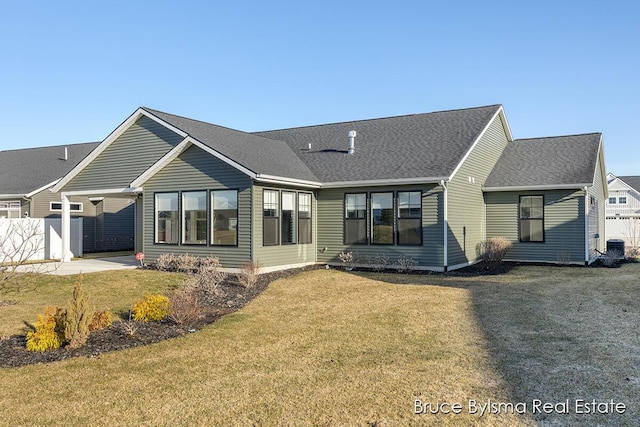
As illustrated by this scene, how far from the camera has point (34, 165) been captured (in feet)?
86.4

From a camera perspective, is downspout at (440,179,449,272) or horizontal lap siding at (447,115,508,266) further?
horizontal lap siding at (447,115,508,266)

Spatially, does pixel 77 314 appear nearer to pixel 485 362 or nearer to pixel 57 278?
pixel 485 362

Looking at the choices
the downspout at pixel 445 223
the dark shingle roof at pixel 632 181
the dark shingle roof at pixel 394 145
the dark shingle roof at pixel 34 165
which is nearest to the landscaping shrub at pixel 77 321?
the dark shingle roof at pixel 394 145

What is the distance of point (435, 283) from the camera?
13023mm

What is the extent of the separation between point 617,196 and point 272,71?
41798mm

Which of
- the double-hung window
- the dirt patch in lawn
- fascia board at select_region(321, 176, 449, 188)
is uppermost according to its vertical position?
fascia board at select_region(321, 176, 449, 188)

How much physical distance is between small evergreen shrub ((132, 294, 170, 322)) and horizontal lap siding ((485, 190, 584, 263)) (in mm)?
13867

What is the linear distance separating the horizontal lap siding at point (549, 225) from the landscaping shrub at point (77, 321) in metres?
15.5

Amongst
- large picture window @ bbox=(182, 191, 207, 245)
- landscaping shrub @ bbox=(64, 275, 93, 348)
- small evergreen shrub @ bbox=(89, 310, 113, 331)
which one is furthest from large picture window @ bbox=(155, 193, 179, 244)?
landscaping shrub @ bbox=(64, 275, 93, 348)

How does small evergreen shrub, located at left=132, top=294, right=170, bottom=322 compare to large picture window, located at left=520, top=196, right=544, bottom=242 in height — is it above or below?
below

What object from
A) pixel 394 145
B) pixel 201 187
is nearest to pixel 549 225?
pixel 394 145

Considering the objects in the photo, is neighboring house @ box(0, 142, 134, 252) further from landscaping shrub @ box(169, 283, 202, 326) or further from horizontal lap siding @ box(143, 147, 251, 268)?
landscaping shrub @ box(169, 283, 202, 326)

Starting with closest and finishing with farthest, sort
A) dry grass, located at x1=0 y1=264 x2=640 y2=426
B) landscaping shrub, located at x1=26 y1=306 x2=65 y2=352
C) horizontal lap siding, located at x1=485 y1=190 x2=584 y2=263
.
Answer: dry grass, located at x1=0 y1=264 x2=640 y2=426, landscaping shrub, located at x1=26 y1=306 x2=65 y2=352, horizontal lap siding, located at x1=485 y1=190 x2=584 y2=263

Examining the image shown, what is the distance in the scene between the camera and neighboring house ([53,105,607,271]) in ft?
49.4
